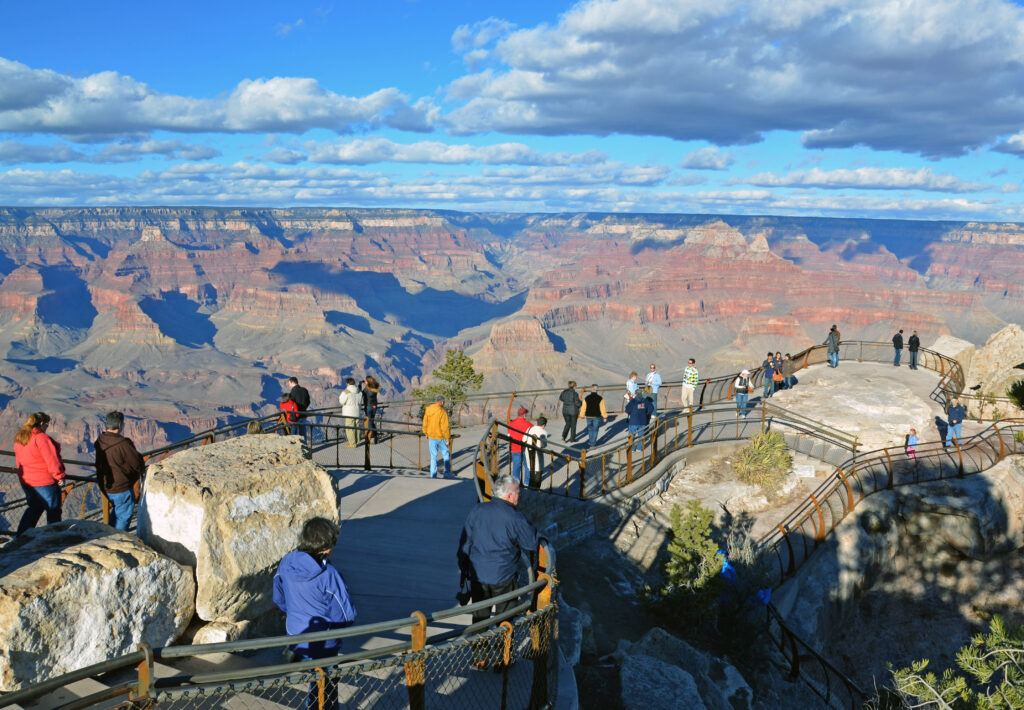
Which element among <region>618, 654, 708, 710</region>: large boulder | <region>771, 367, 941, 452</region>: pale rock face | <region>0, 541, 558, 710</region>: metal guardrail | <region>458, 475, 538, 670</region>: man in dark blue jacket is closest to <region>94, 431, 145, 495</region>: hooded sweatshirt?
<region>0, 541, 558, 710</region>: metal guardrail

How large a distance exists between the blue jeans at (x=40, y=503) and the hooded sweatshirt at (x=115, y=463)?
0.61m

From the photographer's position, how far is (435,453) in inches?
497

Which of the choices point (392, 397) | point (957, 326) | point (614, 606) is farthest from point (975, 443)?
point (957, 326)

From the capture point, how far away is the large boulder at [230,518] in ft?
19.6

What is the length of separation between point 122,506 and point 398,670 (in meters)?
4.53

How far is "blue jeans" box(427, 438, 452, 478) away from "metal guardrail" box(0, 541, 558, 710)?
648 centimetres

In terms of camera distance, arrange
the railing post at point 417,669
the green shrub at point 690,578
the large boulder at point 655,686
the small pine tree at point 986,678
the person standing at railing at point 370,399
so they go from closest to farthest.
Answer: the railing post at point 417,669 → the small pine tree at point 986,678 → the large boulder at point 655,686 → the green shrub at point 690,578 → the person standing at railing at point 370,399

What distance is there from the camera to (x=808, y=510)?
15.5m

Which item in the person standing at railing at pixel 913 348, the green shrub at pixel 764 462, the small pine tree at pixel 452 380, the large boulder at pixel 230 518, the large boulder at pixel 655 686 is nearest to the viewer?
the large boulder at pixel 230 518

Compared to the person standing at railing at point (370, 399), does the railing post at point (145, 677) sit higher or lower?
higher

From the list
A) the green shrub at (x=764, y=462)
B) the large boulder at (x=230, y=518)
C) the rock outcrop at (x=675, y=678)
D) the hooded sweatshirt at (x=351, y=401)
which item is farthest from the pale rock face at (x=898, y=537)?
the large boulder at (x=230, y=518)

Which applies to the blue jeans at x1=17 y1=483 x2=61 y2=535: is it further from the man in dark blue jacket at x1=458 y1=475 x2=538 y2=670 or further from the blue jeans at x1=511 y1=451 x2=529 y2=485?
the blue jeans at x1=511 y1=451 x2=529 y2=485

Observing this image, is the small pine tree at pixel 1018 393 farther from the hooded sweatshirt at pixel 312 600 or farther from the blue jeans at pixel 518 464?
the hooded sweatshirt at pixel 312 600

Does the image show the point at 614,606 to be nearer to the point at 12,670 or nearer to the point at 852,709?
the point at 852,709
